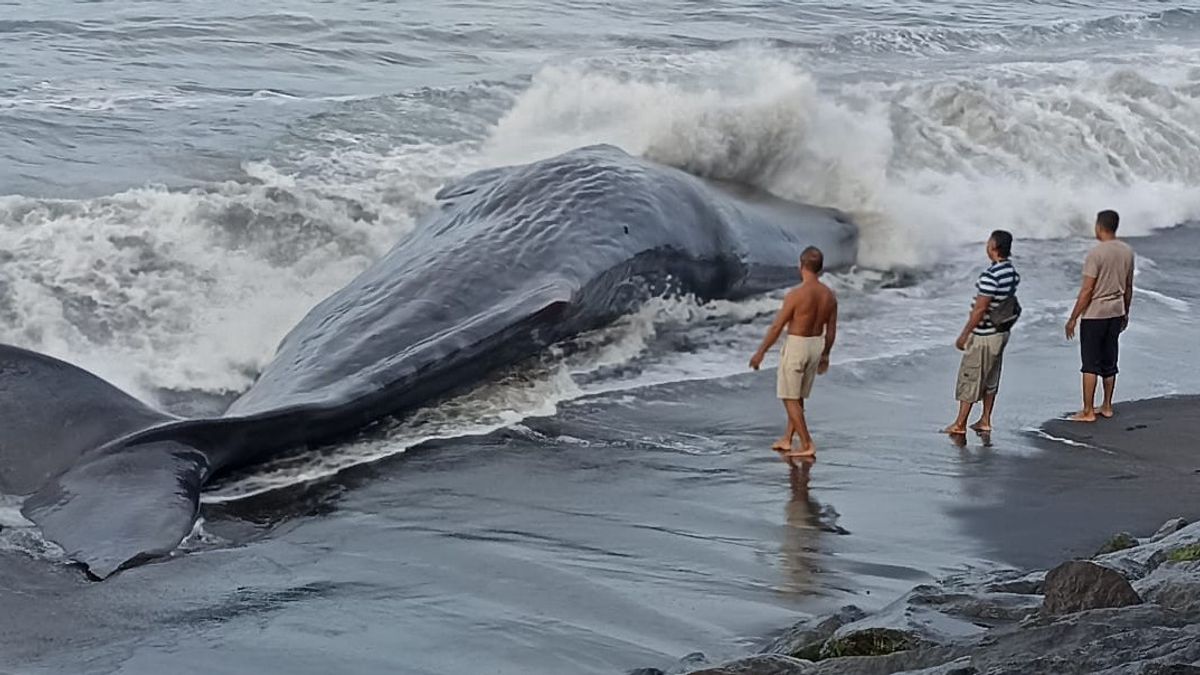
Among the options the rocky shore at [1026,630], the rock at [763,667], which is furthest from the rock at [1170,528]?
the rock at [763,667]

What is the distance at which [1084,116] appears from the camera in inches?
830

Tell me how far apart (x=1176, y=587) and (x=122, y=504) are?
4249 mm

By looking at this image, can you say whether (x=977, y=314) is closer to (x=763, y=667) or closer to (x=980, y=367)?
(x=980, y=367)

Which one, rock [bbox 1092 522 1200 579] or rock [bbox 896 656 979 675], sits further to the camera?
rock [bbox 1092 522 1200 579]

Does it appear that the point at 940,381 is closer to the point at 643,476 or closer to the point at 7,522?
the point at 643,476

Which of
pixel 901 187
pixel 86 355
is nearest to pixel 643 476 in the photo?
pixel 86 355

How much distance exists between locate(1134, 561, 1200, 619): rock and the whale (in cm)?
391

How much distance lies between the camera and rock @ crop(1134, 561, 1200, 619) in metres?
5.23

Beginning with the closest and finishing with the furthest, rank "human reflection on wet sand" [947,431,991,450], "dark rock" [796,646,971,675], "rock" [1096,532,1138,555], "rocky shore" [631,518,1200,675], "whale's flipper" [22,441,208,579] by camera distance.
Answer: "rocky shore" [631,518,1200,675]
"dark rock" [796,646,971,675]
"whale's flipper" [22,441,208,579]
"rock" [1096,532,1138,555]
"human reflection on wet sand" [947,431,991,450]

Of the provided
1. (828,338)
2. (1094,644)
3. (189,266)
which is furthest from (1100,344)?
(189,266)

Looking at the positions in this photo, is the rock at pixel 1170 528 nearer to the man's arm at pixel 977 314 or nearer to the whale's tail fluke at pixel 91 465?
the man's arm at pixel 977 314

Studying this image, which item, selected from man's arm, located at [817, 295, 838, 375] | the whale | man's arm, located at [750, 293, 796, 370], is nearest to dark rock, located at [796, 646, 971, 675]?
the whale

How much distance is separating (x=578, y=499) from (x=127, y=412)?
2238 millimetres

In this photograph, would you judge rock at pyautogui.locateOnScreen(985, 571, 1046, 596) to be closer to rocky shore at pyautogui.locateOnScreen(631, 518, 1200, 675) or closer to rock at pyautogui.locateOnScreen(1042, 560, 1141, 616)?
rocky shore at pyautogui.locateOnScreen(631, 518, 1200, 675)
